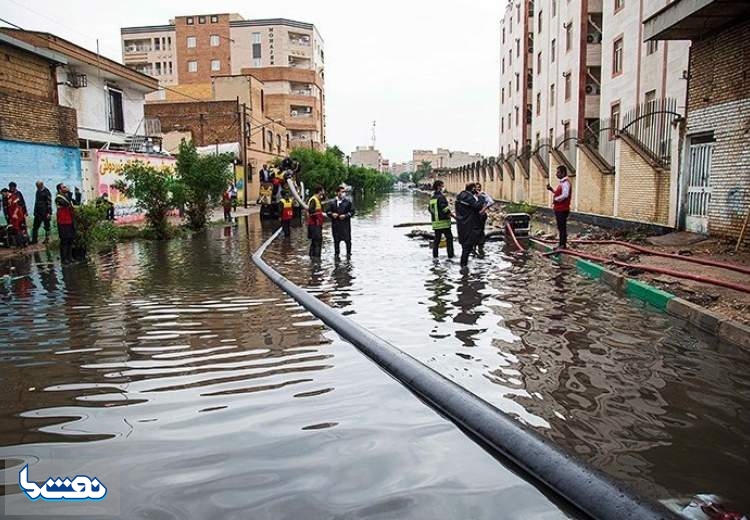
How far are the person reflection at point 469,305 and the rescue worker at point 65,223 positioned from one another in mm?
8258

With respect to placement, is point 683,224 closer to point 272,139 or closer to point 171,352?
point 171,352

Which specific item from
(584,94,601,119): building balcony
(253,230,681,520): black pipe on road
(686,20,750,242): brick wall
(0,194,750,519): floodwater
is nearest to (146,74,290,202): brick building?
(584,94,601,119): building balcony

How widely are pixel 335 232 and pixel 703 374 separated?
9189mm

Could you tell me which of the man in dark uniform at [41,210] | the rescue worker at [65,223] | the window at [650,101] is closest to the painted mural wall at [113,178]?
the man in dark uniform at [41,210]

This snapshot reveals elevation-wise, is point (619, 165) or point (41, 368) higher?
point (619, 165)

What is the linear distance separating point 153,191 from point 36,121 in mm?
4461

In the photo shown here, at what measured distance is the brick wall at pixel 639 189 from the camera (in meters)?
16.3

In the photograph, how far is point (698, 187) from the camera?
14.1m

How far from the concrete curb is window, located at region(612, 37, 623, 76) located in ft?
54.5

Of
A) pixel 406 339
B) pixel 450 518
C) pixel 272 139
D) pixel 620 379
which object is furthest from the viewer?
pixel 272 139

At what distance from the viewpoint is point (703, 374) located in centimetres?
518

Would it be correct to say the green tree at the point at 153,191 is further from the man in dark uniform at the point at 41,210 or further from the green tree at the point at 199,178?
the man in dark uniform at the point at 41,210

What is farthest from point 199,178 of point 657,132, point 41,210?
point 657,132

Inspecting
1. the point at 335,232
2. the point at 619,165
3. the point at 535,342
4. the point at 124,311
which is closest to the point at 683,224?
the point at 619,165
